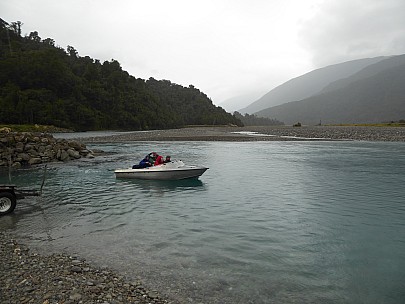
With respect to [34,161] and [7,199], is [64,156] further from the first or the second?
[7,199]

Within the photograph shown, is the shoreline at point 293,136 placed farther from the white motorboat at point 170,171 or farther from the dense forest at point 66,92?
the white motorboat at point 170,171

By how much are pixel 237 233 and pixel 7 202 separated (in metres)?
11.3

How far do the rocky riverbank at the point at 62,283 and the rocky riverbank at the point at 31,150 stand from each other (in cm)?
2490

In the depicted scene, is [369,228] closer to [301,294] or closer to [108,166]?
[301,294]

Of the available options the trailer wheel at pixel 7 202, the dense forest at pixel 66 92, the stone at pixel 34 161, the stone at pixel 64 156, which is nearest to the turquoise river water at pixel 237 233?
the trailer wheel at pixel 7 202

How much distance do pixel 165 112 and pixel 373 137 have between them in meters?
129

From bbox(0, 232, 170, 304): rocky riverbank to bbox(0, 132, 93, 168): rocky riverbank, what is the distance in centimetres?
2490

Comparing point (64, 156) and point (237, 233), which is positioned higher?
point (64, 156)

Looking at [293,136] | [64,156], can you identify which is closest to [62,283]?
[64,156]

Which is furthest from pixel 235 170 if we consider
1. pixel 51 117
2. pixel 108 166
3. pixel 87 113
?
pixel 87 113

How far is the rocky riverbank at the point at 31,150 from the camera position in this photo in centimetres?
3122

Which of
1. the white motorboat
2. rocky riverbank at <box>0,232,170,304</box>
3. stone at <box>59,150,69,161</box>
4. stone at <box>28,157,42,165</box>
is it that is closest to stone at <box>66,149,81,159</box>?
stone at <box>59,150,69,161</box>

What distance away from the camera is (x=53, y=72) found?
11562 cm

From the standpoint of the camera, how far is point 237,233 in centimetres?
1198
